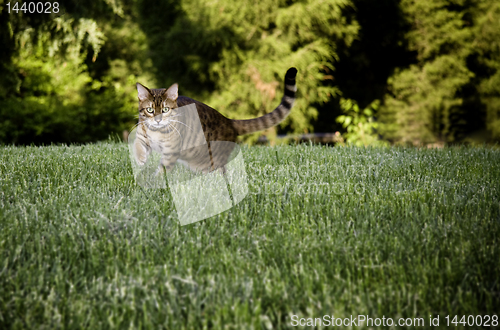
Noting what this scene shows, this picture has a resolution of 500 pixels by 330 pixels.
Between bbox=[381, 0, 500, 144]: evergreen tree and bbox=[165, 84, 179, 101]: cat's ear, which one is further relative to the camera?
bbox=[381, 0, 500, 144]: evergreen tree

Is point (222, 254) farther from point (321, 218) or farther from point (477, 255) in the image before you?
point (477, 255)

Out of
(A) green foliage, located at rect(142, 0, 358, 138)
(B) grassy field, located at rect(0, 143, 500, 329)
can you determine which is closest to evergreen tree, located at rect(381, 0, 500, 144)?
(A) green foliage, located at rect(142, 0, 358, 138)

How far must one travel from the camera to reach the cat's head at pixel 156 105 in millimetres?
3764

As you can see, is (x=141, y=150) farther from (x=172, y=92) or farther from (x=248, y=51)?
(x=248, y=51)

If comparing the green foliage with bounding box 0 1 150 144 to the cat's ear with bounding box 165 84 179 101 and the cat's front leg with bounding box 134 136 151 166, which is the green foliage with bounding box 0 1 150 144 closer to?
the cat's front leg with bounding box 134 136 151 166

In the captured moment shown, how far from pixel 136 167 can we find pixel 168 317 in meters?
2.46

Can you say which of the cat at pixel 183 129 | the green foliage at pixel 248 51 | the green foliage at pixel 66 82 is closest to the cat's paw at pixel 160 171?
the cat at pixel 183 129

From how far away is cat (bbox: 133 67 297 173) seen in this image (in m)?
3.72

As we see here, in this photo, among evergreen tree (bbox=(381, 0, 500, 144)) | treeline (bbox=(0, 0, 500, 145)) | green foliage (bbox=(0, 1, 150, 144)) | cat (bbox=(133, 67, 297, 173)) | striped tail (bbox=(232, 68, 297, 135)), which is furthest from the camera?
evergreen tree (bbox=(381, 0, 500, 144))

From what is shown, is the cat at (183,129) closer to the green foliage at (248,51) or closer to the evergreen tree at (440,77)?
the green foliage at (248,51)

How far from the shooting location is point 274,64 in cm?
1045

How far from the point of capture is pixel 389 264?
1885 mm

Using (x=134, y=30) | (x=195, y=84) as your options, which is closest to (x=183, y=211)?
(x=195, y=84)

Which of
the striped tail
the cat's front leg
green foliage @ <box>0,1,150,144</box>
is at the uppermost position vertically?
green foliage @ <box>0,1,150,144</box>
